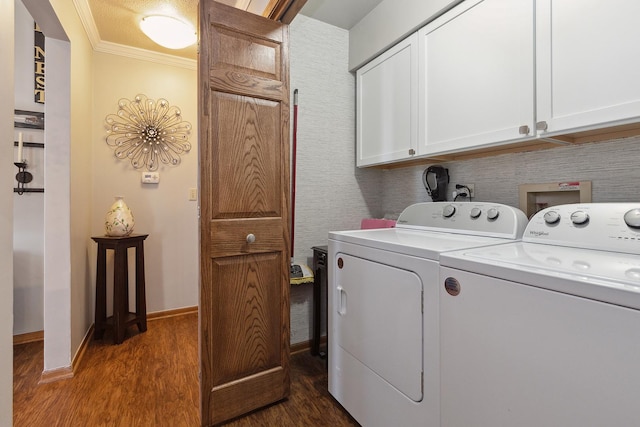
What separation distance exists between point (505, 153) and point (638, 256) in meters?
0.87

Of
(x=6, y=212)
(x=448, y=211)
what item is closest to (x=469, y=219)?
(x=448, y=211)

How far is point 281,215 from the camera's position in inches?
65.6

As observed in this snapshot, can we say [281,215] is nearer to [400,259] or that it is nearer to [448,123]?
[400,259]

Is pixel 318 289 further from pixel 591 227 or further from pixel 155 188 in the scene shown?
pixel 155 188

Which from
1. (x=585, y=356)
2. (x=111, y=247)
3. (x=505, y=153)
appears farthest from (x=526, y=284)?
(x=111, y=247)

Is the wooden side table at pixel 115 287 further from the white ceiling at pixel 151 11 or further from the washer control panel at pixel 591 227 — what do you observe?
the washer control panel at pixel 591 227

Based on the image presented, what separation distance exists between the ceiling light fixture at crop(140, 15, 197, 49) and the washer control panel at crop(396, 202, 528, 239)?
2.12 meters

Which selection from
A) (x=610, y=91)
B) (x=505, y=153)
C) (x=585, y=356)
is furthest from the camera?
(x=505, y=153)

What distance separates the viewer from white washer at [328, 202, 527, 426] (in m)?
1.09

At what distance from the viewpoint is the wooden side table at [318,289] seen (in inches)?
82.8

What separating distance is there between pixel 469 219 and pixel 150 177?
2.76 metres

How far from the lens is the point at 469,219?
1491 mm

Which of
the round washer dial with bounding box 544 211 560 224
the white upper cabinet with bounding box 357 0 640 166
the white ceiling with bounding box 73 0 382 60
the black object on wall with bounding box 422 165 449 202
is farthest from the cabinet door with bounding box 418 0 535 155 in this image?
the white ceiling with bounding box 73 0 382 60

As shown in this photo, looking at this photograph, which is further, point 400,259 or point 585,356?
point 400,259
